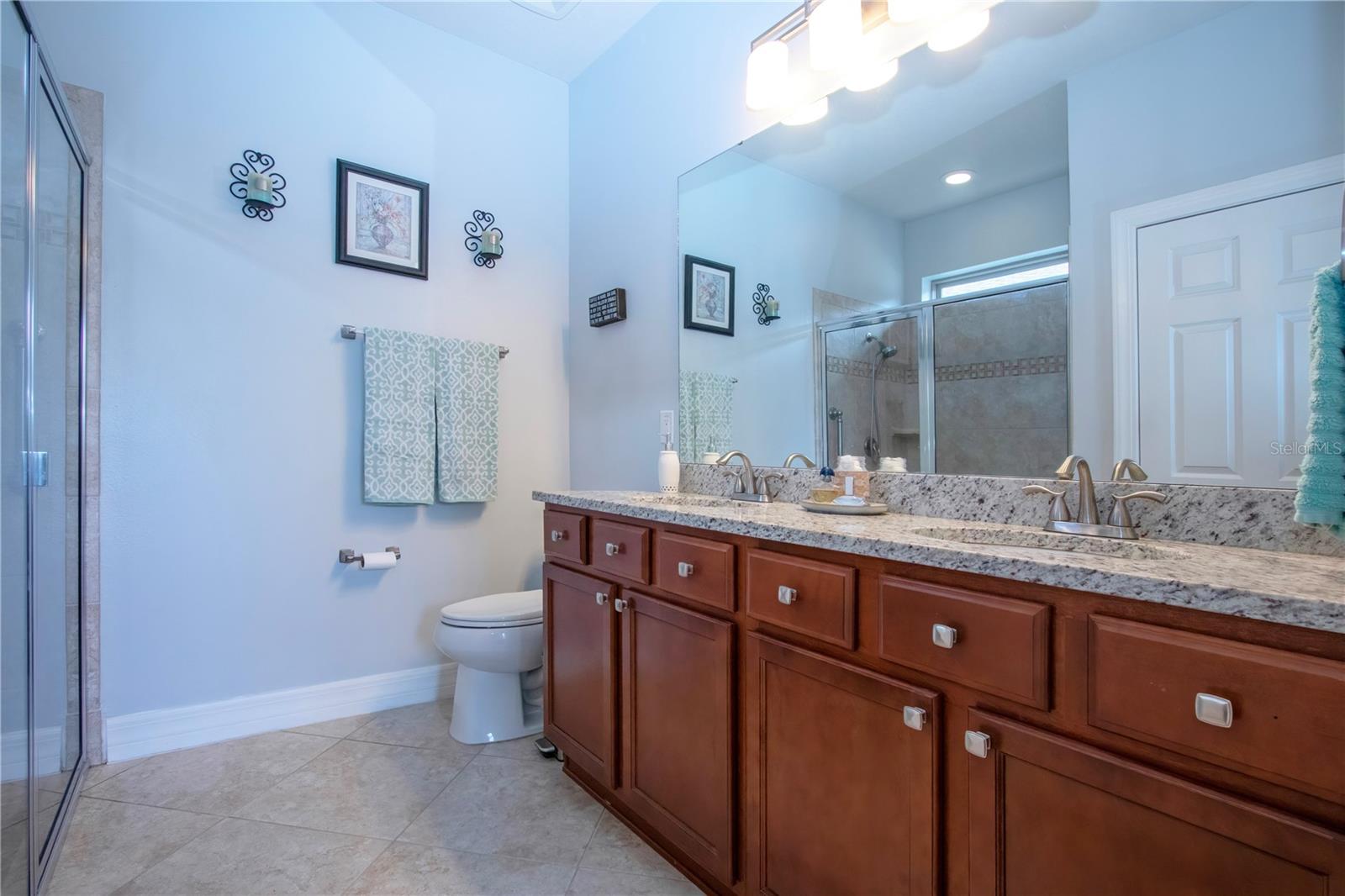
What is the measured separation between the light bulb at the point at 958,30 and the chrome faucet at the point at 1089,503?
39.3 inches

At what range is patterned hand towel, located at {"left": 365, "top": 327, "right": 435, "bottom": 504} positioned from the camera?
2350mm

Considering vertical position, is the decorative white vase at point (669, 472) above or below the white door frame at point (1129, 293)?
below

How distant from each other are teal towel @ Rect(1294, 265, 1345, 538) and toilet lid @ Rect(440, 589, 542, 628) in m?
1.89

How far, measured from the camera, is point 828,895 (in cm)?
107

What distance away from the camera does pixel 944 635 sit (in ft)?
2.96

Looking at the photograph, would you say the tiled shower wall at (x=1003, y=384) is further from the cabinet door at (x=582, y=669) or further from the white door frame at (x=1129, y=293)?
the cabinet door at (x=582, y=669)

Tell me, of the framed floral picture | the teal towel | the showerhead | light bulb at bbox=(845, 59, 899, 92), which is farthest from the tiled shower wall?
the framed floral picture

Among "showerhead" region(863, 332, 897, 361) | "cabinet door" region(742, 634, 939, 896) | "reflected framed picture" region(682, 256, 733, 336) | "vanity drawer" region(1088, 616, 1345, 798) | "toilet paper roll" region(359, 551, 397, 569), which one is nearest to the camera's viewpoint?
"vanity drawer" region(1088, 616, 1345, 798)

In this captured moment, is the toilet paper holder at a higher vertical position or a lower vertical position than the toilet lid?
higher

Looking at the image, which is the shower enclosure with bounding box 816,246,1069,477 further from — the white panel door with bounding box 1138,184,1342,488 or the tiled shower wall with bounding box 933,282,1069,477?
the white panel door with bounding box 1138,184,1342,488

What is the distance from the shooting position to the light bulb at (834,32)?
1.65 m

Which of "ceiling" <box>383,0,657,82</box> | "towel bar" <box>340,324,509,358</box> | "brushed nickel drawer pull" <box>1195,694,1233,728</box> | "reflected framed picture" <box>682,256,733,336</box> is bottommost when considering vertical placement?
"brushed nickel drawer pull" <box>1195,694,1233,728</box>

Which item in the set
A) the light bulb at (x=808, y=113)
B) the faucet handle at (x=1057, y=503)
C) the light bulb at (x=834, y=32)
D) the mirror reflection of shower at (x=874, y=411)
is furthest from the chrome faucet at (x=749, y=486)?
the light bulb at (x=834, y=32)

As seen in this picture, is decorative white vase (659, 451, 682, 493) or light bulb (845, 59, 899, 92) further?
decorative white vase (659, 451, 682, 493)
